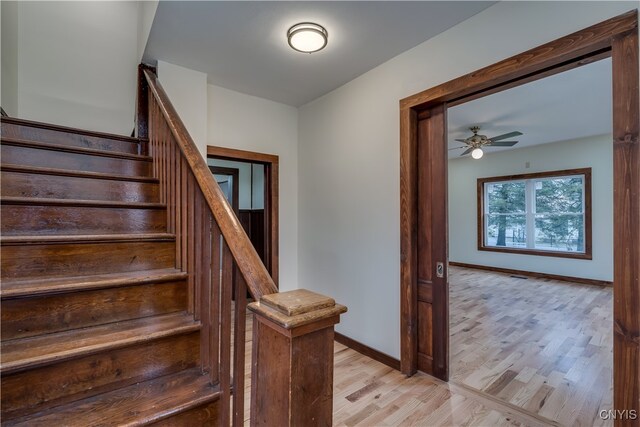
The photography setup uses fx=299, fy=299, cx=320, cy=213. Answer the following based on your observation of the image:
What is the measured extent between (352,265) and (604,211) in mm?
5153

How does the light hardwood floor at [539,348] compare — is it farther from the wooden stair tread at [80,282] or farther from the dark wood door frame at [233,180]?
the dark wood door frame at [233,180]

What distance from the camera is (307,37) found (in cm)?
212

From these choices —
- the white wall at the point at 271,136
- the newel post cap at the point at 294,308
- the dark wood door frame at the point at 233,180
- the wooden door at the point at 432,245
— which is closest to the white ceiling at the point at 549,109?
the wooden door at the point at 432,245

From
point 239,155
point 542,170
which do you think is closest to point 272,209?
point 239,155

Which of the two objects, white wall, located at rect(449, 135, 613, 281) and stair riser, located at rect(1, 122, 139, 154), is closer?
stair riser, located at rect(1, 122, 139, 154)

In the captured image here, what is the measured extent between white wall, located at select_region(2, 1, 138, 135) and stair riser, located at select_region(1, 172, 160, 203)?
1.62 metres

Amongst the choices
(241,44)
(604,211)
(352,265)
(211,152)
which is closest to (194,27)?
(241,44)

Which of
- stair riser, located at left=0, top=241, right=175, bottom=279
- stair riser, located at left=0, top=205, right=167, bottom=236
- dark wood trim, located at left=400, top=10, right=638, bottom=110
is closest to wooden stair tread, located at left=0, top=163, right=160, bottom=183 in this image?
stair riser, located at left=0, top=205, right=167, bottom=236

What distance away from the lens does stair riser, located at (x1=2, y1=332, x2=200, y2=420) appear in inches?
42.1

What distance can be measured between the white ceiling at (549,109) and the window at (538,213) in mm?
965

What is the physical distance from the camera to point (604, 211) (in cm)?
517

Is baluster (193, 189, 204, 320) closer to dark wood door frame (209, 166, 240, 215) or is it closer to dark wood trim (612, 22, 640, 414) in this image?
dark wood trim (612, 22, 640, 414)

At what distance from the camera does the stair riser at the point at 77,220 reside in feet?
4.95

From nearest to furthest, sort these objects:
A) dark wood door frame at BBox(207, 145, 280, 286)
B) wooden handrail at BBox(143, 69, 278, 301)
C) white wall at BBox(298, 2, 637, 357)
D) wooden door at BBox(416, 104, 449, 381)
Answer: wooden handrail at BBox(143, 69, 278, 301) < white wall at BBox(298, 2, 637, 357) < wooden door at BBox(416, 104, 449, 381) < dark wood door frame at BBox(207, 145, 280, 286)
